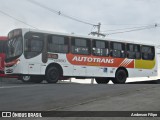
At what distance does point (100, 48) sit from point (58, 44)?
3652 millimetres

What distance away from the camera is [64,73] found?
74.4 feet

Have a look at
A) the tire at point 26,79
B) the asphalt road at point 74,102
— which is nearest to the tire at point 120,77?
the tire at point 26,79

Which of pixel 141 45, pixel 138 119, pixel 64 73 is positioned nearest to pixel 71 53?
pixel 64 73

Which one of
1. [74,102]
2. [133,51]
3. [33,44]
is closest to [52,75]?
[33,44]

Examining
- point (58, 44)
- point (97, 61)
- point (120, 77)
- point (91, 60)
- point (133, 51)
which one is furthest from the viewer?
point (133, 51)

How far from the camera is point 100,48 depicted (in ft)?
81.4

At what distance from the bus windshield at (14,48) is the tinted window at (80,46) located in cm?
359

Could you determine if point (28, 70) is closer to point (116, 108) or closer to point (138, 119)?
point (116, 108)

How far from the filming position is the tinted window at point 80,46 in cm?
2316

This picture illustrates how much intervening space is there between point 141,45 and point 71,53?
22.2 ft

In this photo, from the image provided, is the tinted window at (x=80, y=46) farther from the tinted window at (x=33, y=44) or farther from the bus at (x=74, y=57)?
the tinted window at (x=33, y=44)

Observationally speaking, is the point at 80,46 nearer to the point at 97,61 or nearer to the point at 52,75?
the point at 97,61

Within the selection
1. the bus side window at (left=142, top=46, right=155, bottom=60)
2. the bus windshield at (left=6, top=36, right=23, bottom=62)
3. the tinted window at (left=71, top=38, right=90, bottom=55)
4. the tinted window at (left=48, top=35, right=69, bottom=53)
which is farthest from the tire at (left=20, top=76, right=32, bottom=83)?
the bus side window at (left=142, top=46, right=155, bottom=60)

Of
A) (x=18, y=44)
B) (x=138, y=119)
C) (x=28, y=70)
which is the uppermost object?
(x=18, y=44)
